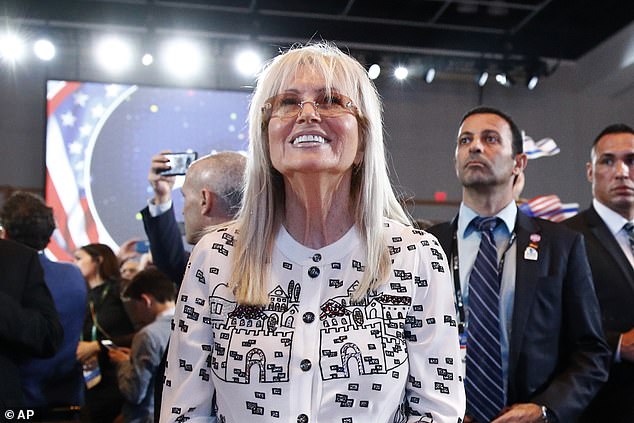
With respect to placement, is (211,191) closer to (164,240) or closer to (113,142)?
(164,240)

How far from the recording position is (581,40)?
10688mm

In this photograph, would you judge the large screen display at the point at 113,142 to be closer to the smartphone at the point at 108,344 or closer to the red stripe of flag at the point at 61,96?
the red stripe of flag at the point at 61,96

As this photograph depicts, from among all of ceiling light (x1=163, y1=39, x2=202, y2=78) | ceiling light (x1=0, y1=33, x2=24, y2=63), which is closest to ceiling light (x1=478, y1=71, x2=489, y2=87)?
ceiling light (x1=163, y1=39, x2=202, y2=78)

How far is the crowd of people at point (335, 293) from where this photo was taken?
5.56 ft

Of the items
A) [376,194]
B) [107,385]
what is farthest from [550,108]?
[376,194]

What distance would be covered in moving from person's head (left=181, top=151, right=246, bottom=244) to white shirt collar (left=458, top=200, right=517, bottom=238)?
88cm

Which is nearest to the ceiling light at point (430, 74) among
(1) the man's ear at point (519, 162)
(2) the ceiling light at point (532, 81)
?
(2) the ceiling light at point (532, 81)

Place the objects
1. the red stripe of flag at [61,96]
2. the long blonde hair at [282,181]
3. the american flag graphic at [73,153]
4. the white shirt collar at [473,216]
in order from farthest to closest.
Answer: the red stripe of flag at [61,96] < the american flag graphic at [73,153] < the white shirt collar at [473,216] < the long blonde hair at [282,181]

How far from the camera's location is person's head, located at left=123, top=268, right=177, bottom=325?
4035 mm

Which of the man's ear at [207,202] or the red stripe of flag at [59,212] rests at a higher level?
the red stripe of flag at [59,212]

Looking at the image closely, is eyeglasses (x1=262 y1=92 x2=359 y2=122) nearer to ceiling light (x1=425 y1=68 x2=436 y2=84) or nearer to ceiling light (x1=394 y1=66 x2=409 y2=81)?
ceiling light (x1=394 y1=66 x2=409 y2=81)

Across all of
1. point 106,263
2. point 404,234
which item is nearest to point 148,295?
point 106,263

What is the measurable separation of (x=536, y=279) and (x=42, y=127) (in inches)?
345

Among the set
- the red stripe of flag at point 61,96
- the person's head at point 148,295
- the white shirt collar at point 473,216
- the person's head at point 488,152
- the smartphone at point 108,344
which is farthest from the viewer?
the red stripe of flag at point 61,96
